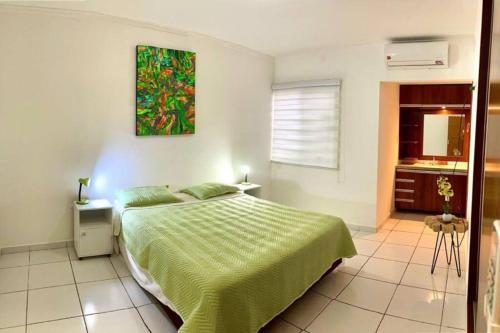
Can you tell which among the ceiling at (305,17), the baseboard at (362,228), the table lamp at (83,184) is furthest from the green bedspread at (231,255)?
the ceiling at (305,17)

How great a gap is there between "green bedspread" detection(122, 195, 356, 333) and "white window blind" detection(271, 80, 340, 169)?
169cm

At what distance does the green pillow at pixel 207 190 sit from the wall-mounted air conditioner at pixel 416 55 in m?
2.64

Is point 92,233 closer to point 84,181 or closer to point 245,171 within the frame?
point 84,181

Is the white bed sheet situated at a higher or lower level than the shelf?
lower

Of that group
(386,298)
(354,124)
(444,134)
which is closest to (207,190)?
(354,124)

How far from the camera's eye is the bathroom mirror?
642cm

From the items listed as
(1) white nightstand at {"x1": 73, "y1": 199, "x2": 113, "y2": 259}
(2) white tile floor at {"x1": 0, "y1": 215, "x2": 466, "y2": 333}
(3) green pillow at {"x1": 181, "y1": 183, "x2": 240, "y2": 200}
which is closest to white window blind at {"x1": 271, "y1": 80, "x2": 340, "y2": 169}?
(3) green pillow at {"x1": 181, "y1": 183, "x2": 240, "y2": 200}

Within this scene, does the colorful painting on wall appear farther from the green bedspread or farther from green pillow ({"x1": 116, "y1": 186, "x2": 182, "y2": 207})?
the green bedspread

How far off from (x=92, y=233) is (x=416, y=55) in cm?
430

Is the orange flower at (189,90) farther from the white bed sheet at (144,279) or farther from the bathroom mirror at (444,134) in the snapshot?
the bathroom mirror at (444,134)

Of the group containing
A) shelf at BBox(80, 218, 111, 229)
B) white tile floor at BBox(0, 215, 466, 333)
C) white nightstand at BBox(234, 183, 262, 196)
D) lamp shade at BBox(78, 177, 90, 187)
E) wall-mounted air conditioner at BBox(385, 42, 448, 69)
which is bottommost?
white tile floor at BBox(0, 215, 466, 333)

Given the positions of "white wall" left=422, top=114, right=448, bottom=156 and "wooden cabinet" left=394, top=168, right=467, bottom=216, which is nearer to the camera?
"wooden cabinet" left=394, top=168, right=467, bottom=216

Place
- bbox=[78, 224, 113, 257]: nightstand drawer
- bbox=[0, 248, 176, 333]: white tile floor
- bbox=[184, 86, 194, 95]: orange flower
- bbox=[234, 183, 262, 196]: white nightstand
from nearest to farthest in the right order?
bbox=[0, 248, 176, 333]: white tile floor
bbox=[78, 224, 113, 257]: nightstand drawer
bbox=[184, 86, 194, 95]: orange flower
bbox=[234, 183, 262, 196]: white nightstand

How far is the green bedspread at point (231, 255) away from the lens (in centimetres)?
243
